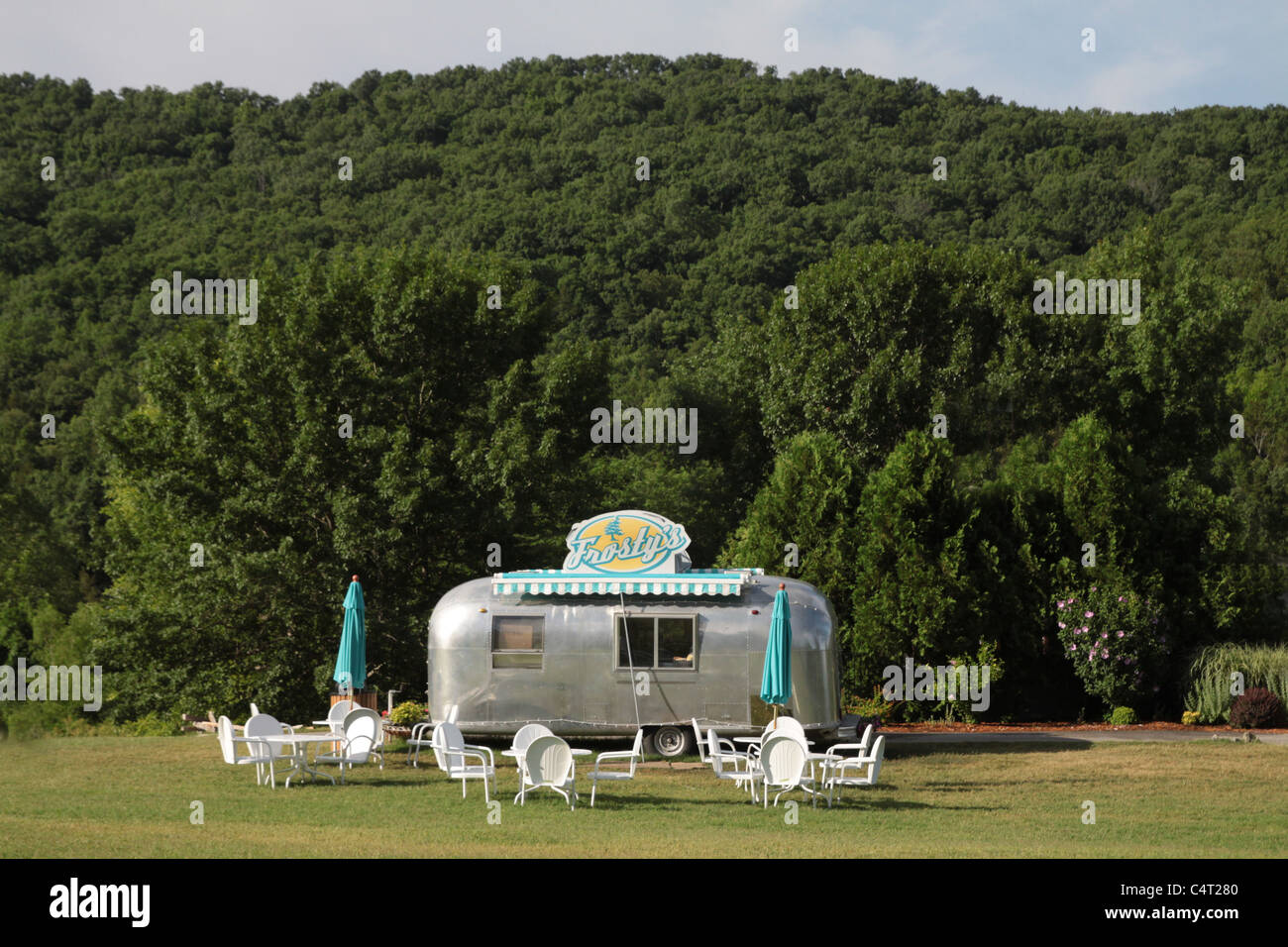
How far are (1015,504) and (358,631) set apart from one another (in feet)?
43.9

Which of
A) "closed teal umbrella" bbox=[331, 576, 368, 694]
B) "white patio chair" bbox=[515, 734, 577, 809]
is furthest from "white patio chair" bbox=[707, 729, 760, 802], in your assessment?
"closed teal umbrella" bbox=[331, 576, 368, 694]

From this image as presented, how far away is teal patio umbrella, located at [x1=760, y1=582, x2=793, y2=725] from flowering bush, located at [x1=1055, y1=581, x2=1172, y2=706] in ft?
30.5

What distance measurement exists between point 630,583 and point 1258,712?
11192 mm

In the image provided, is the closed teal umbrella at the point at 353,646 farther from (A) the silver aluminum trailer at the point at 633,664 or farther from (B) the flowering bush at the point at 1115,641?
Answer: (B) the flowering bush at the point at 1115,641

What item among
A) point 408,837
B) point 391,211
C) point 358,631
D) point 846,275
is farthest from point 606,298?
point 408,837

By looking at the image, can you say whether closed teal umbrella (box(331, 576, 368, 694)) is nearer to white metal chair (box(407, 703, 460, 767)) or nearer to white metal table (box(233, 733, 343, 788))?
white metal chair (box(407, 703, 460, 767))

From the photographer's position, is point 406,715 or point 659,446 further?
point 659,446

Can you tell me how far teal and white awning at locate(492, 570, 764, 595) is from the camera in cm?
1775

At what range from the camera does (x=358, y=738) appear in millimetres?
15148

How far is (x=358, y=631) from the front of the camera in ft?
57.7

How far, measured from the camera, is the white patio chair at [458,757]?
13.6 meters

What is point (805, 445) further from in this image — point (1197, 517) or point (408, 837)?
point (408, 837)

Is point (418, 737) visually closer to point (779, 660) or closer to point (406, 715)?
point (406, 715)
